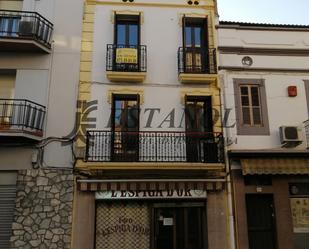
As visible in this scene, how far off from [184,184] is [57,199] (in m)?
3.81

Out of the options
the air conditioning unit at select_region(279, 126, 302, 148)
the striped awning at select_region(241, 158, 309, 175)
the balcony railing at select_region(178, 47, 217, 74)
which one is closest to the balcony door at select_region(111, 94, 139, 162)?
the balcony railing at select_region(178, 47, 217, 74)

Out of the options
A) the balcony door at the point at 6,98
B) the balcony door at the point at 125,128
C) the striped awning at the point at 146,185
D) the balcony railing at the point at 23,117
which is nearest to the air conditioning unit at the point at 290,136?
the striped awning at the point at 146,185

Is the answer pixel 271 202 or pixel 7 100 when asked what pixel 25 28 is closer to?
pixel 7 100

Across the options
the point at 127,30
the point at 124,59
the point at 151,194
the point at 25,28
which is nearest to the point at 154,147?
the point at 151,194

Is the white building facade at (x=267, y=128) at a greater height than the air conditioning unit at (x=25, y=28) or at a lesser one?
lesser

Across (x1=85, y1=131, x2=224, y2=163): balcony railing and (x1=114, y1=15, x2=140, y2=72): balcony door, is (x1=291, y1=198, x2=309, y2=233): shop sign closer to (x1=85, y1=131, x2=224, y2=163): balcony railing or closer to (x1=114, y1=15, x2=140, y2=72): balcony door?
(x1=85, y1=131, x2=224, y2=163): balcony railing

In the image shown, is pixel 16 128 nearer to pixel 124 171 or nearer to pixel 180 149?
pixel 124 171

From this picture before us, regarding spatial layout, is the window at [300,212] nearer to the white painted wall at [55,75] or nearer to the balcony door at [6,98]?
the white painted wall at [55,75]

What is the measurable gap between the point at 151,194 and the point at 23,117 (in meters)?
4.53

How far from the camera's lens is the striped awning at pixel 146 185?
1104 cm

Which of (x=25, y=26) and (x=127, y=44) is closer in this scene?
(x=25, y=26)

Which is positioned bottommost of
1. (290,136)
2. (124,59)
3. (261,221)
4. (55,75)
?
(261,221)

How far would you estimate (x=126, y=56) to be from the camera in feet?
40.2

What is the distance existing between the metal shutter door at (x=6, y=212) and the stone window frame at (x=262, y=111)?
727 centimetres
